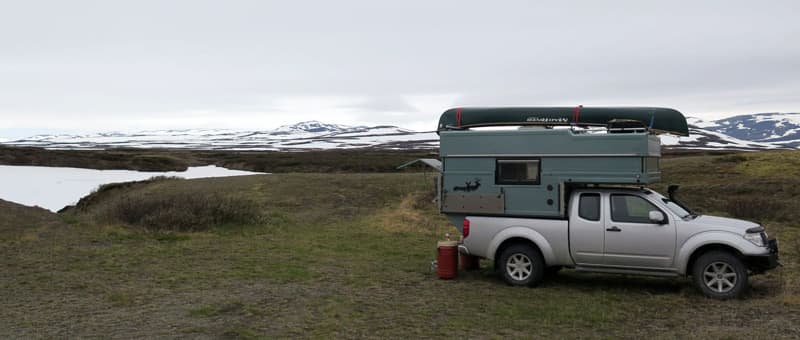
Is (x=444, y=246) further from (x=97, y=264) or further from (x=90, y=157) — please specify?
(x=90, y=157)

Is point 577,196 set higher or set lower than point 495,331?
higher

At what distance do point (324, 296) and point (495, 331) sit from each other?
3413mm

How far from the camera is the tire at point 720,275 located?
33.3 ft

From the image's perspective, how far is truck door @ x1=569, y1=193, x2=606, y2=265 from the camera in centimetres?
1098

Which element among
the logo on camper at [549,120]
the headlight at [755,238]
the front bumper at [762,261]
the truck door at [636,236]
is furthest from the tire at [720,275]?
the logo on camper at [549,120]

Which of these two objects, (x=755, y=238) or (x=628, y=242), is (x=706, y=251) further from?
(x=628, y=242)

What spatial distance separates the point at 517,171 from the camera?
38.5ft

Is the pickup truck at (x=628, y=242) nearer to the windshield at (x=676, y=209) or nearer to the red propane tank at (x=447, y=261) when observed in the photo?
the windshield at (x=676, y=209)

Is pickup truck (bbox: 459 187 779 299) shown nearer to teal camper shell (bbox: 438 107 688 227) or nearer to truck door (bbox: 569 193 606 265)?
truck door (bbox: 569 193 606 265)

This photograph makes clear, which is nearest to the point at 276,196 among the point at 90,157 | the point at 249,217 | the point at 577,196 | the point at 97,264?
the point at 249,217

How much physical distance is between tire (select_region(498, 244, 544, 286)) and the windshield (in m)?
2.35

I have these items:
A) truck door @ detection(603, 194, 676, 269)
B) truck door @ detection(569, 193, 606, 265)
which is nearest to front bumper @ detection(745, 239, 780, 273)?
truck door @ detection(603, 194, 676, 269)

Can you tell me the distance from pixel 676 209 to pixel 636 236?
899 millimetres

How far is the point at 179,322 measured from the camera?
890 cm
